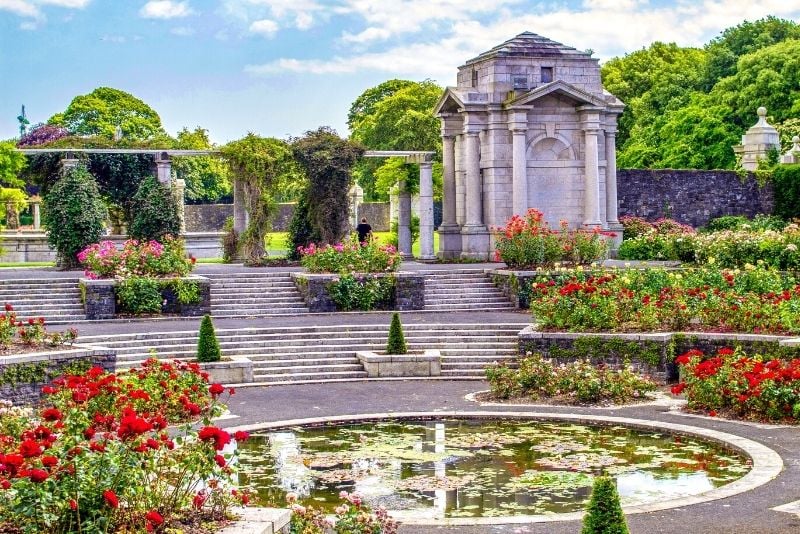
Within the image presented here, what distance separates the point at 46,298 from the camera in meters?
26.8

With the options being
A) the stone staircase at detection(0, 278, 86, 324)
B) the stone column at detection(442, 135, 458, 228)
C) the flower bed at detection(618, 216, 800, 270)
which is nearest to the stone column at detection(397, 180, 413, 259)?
the stone column at detection(442, 135, 458, 228)

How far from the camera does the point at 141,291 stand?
26.2 meters

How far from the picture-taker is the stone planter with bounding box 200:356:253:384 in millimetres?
20688

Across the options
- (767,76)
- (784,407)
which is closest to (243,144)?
(784,407)

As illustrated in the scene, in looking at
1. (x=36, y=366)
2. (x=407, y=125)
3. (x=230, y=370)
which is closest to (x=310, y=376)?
(x=230, y=370)

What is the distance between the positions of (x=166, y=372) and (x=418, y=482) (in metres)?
5.34

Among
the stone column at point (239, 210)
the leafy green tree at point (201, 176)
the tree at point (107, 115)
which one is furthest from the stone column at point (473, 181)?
the tree at point (107, 115)

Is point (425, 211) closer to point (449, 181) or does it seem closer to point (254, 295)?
point (449, 181)

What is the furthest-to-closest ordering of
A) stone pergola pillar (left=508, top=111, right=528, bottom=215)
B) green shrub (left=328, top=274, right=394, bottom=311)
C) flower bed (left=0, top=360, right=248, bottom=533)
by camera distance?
stone pergola pillar (left=508, top=111, right=528, bottom=215) → green shrub (left=328, top=274, right=394, bottom=311) → flower bed (left=0, top=360, right=248, bottom=533)

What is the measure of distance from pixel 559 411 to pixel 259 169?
1997 centimetres

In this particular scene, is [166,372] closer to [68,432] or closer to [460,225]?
[68,432]

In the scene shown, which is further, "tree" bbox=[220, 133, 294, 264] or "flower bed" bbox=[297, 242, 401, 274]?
Result: "tree" bbox=[220, 133, 294, 264]

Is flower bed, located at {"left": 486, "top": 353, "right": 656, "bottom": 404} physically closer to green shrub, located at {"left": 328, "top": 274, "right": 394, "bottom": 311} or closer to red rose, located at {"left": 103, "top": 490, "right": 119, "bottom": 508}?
green shrub, located at {"left": 328, "top": 274, "right": 394, "bottom": 311}

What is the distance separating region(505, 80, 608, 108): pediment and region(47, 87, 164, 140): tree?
43.3 m
